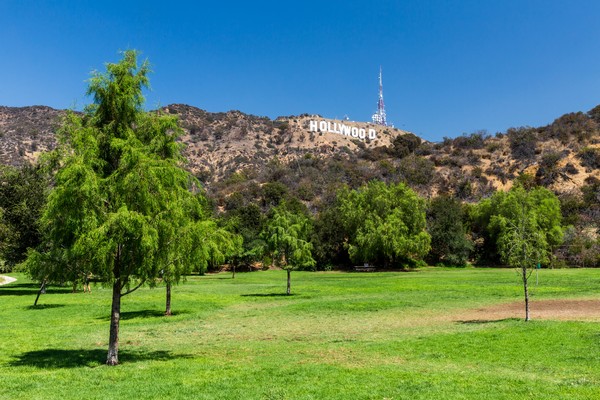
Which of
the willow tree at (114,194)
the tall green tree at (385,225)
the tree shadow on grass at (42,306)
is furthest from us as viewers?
the tall green tree at (385,225)

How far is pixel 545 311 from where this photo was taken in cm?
2612

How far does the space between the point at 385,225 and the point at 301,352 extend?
180 ft

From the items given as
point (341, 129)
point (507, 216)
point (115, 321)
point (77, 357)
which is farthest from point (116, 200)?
point (341, 129)

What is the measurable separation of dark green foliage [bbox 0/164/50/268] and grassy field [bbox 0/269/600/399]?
14.8 m

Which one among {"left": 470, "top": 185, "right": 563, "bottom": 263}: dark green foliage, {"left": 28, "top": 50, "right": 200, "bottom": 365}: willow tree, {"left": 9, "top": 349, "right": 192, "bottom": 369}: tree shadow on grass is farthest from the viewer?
{"left": 470, "top": 185, "right": 563, "bottom": 263}: dark green foliage

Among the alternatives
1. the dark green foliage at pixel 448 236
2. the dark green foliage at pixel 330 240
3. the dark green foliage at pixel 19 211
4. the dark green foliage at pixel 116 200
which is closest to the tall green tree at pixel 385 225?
the dark green foliage at pixel 330 240

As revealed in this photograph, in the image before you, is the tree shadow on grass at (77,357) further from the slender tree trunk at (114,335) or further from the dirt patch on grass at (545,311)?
the dirt patch on grass at (545,311)

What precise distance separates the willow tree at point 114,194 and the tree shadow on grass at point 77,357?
3.29 feet

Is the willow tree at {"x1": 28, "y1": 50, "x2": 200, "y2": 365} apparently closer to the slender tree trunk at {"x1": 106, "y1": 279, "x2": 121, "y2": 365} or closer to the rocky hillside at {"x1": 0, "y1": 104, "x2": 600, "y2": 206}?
the slender tree trunk at {"x1": 106, "y1": 279, "x2": 121, "y2": 365}

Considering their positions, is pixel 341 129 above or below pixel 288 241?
above

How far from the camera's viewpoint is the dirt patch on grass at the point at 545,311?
23.8 m

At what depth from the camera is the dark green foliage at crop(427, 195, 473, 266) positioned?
7388 centimetres

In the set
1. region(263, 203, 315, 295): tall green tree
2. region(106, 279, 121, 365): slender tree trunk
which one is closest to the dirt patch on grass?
region(263, 203, 315, 295): tall green tree

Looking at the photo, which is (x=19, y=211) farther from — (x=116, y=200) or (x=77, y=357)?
(x=116, y=200)
